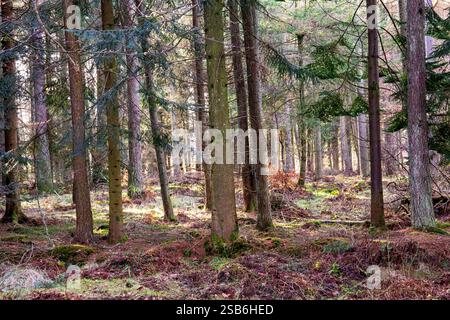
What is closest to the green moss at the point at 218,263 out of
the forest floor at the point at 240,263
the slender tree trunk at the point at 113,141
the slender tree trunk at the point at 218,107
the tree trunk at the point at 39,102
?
the forest floor at the point at 240,263

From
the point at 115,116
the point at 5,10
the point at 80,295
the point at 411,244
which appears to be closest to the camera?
the point at 80,295

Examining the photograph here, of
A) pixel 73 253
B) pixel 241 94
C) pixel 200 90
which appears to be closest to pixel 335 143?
pixel 200 90

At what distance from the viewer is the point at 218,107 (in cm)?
792

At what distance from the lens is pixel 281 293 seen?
5.67 meters

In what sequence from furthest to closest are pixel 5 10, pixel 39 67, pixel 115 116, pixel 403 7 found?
pixel 403 7, pixel 5 10, pixel 115 116, pixel 39 67

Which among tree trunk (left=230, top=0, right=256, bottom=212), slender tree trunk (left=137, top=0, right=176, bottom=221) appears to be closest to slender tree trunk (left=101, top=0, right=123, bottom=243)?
slender tree trunk (left=137, top=0, right=176, bottom=221)

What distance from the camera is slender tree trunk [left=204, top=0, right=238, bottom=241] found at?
788 cm

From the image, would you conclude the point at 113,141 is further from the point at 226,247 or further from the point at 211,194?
the point at 226,247

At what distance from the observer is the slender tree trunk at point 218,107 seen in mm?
7883

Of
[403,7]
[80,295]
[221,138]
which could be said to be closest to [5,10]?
[221,138]

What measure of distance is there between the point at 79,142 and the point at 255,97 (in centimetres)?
405
